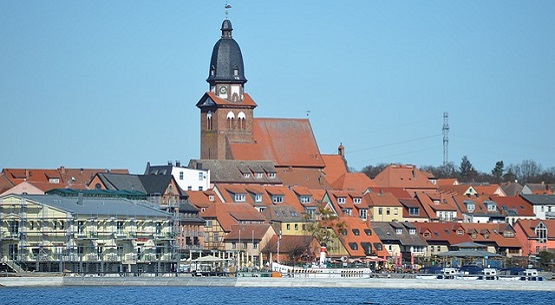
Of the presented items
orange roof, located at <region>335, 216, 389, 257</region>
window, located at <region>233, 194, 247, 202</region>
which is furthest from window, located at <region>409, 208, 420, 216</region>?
window, located at <region>233, 194, 247, 202</region>

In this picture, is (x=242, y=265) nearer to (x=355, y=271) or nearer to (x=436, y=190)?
(x=355, y=271)

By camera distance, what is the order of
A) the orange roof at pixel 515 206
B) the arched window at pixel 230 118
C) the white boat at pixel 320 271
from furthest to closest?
the arched window at pixel 230 118
the orange roof at pixel 515 206
the white boat at pixel 320 271

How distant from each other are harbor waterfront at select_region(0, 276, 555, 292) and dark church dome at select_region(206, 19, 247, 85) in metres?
58.8

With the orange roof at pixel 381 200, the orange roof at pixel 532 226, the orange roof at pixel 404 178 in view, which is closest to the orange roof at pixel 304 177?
the orange roof at pixel 381 200

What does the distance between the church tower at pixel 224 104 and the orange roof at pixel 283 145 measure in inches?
52.1

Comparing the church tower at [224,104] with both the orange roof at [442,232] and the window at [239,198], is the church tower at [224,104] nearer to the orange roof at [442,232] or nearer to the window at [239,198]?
the window at [239,198]

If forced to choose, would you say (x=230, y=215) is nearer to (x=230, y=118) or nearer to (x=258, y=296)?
(x=230, y=118)

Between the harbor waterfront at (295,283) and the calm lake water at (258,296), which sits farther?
the harbor waterfront at (295,283)

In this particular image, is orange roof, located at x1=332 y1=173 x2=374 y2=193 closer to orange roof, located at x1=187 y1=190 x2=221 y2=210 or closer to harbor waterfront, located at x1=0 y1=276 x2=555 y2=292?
orange roof, located at x1=187 y1=190 x2=221 y2=210

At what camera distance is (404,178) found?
16825 centimetres

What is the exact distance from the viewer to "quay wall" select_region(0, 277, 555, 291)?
99.2 m

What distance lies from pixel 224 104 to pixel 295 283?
58.3 metres

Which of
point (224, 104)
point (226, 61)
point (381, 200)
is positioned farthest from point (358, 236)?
point (226, 61)

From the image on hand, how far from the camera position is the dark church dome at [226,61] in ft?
524
